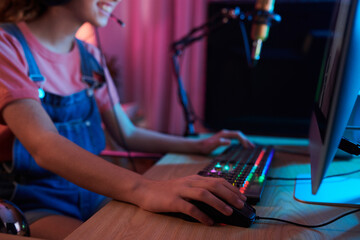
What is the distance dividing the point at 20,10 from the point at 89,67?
24 centimetres

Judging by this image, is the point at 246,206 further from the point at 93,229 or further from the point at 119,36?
the point at 119,36

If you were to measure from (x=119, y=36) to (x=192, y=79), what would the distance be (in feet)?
2.00

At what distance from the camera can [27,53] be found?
32.2 inches

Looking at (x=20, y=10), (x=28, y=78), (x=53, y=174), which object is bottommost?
(x=53, y=174)

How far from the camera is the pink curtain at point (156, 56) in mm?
2201

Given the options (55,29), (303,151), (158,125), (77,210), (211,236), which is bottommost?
(158,125)

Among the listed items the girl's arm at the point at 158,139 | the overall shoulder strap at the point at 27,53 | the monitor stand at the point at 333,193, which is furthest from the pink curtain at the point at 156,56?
the monitor stand at the point at 333,193

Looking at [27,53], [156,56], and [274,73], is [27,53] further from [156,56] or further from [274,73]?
[156,56]

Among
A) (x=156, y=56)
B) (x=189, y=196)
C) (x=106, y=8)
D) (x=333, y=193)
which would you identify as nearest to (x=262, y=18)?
(x=106, y=8)

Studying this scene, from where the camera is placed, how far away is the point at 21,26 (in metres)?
0.88

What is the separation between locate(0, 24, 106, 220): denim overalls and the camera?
0.77 metres

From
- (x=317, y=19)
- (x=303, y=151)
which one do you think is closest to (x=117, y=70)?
(x=317, y=19)

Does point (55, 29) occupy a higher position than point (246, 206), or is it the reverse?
point (55, 29)

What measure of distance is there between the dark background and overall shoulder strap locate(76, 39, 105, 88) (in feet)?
2.52
